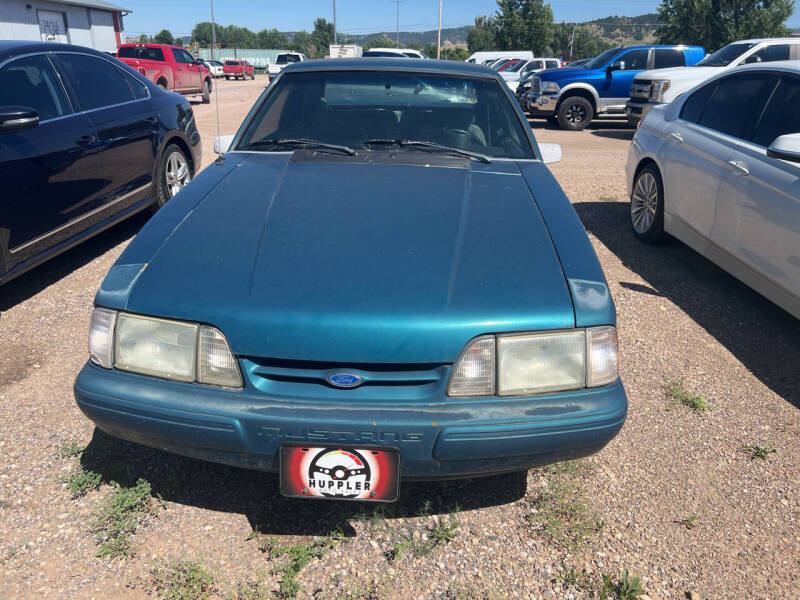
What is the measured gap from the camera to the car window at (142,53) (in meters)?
19.5

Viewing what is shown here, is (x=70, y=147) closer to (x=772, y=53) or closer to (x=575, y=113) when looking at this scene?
(x=772, y=53)

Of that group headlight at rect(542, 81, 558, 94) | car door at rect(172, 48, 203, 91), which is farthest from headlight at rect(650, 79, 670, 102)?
car door at rect(172, 48, 203, 91)

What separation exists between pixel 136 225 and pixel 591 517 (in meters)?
4.86

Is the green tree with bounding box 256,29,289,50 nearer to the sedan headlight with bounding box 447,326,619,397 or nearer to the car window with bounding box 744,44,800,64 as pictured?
the car window with bounding box 744,44,800,64

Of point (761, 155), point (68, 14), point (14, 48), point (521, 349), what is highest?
point (68, 14)

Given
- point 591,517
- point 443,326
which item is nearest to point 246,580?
point 443,326

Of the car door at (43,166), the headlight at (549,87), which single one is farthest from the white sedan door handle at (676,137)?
the headlight at (549,87)

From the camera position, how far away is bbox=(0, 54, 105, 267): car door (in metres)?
3.64

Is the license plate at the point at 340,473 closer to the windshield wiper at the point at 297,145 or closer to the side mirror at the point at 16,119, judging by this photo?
the windshield wiper at the point at 297,145

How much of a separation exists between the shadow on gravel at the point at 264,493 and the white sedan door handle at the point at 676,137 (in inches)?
133

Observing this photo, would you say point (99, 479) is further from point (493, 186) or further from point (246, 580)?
point (493, 186)

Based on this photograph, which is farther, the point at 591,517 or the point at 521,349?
the point at 591,517

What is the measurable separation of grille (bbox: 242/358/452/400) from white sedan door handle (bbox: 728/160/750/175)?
297 centimetres

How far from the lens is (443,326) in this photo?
1.85 m
